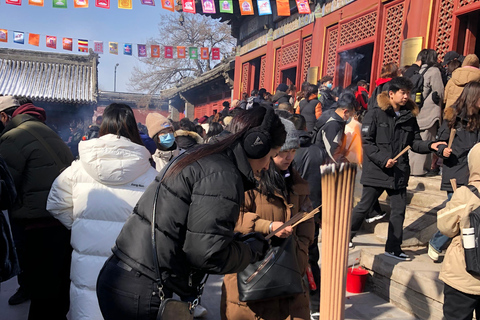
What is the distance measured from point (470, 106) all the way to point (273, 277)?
2.64m

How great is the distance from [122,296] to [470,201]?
6.47 feet

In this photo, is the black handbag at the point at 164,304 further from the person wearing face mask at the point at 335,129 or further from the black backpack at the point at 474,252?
the person wearing face mask at the point at 335,129

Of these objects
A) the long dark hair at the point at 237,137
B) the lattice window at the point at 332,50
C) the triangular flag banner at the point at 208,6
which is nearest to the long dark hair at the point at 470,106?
the long dark hair at the point at 237,137

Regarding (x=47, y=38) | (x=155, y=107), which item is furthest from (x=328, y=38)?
(x=155, y=107)

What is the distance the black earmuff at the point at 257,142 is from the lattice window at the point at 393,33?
6.98 m

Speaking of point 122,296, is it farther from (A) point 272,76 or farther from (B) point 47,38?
(B) point 47,38

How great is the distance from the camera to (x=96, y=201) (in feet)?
7.95

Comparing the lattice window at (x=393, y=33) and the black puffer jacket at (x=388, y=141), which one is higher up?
the lattice window at (x=393, y=33)

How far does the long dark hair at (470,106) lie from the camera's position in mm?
3559

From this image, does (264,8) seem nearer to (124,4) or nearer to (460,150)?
(124,4)

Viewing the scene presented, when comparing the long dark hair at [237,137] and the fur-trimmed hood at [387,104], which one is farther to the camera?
the fur-trimmed hood at [387,104]

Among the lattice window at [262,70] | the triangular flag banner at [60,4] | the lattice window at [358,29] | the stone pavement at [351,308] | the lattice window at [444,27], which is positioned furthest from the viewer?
the lattice window at [262,70]

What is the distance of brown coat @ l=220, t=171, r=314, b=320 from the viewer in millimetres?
2229

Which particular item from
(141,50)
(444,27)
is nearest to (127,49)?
(141,50)
